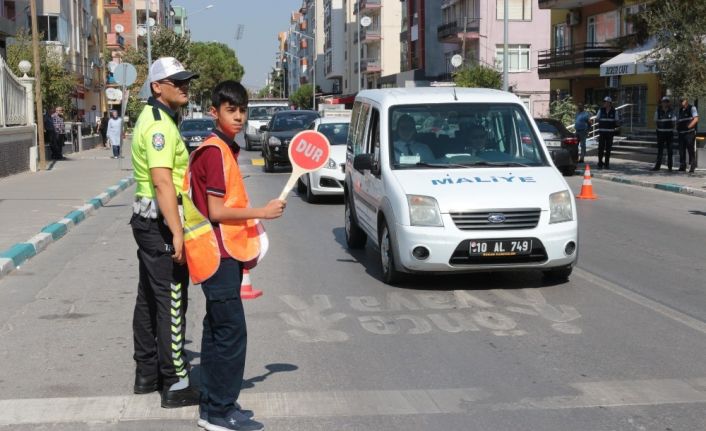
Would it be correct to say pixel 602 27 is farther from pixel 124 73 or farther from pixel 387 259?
pixel 387 259

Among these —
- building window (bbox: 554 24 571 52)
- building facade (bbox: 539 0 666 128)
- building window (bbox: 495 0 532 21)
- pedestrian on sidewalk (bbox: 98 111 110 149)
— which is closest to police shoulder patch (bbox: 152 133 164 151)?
building facade (bbox: 539 0 666 128)

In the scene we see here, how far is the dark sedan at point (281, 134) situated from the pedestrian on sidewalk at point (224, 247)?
1998 centimetres

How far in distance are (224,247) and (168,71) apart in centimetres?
121

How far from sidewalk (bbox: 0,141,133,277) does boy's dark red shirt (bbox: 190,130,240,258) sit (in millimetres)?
6270

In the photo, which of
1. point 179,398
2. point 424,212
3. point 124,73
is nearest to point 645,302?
point 424,212

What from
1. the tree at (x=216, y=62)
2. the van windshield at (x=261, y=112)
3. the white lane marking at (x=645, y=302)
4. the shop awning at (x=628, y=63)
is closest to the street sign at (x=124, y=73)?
the shop awning at (x=628, y=63)

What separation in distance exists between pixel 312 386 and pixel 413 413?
0.82 metres

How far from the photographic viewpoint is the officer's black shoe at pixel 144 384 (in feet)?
18.9

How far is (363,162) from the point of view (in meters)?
9.96

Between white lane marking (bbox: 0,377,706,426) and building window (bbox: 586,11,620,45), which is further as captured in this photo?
building window (bbox: 586,11,620,45)

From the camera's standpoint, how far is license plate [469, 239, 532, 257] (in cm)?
869

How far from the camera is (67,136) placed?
38.7 m

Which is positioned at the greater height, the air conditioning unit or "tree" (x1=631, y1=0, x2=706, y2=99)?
the air conditioning unit

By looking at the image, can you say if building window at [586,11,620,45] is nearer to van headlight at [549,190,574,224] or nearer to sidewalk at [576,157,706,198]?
sidewalk at [576,157,706,198]
